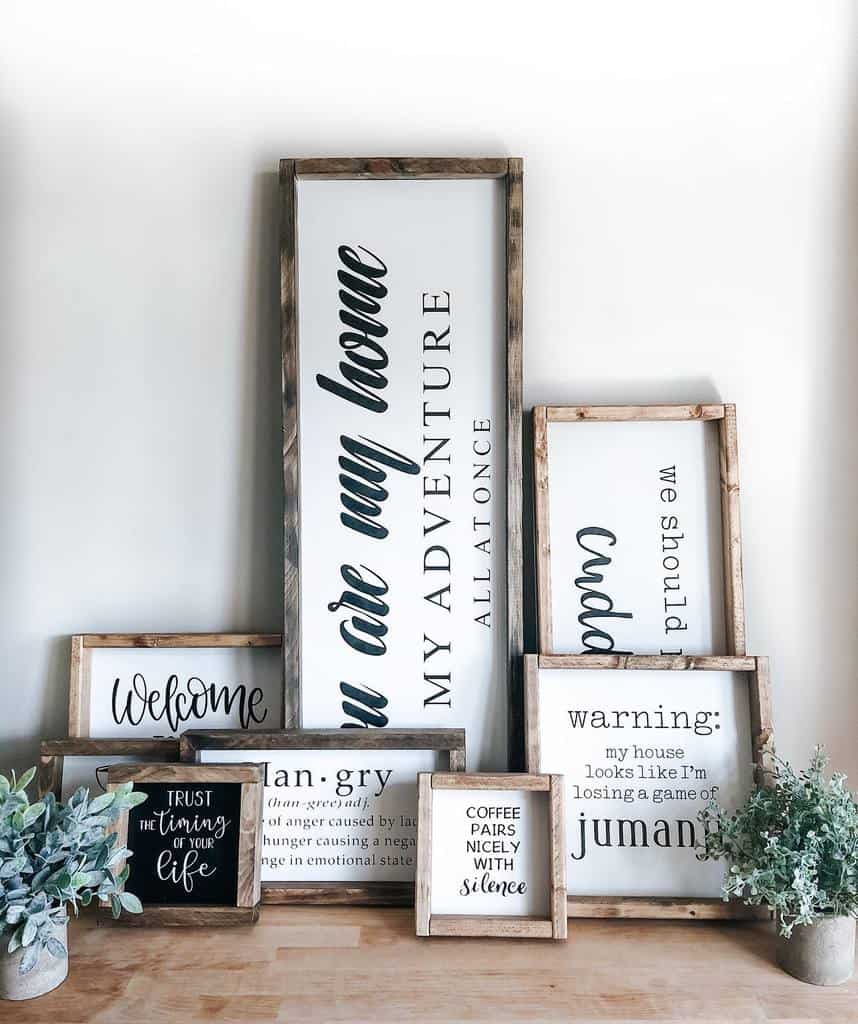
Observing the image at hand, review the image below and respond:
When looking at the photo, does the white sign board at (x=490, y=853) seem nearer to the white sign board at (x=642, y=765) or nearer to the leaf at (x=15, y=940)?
the white sign board at (x=642, y=765)

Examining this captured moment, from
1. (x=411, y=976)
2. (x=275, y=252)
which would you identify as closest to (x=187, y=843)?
(x=411, y=976)

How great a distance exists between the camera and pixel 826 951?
107 centimetres

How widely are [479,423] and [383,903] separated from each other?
773 millimetres

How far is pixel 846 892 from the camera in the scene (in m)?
1.06

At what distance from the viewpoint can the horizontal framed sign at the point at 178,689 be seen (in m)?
1.36

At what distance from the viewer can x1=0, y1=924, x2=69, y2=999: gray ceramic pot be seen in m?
1.03

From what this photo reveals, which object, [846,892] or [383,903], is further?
[383,903]

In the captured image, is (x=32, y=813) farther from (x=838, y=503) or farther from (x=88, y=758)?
(x=838, y=503)

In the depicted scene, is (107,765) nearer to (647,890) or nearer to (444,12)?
(647,890)

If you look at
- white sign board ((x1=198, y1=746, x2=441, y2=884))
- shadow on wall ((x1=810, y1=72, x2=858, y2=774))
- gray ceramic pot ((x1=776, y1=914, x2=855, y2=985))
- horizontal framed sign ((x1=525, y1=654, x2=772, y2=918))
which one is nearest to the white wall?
shadow on wall ((x1=810, y1=72, x2=858, y2=774))

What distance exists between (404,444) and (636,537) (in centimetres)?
41

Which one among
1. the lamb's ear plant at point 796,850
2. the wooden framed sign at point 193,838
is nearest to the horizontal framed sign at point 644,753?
the lamb's ear plant at point 796,850

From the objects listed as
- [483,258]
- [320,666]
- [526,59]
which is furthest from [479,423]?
[526,59]

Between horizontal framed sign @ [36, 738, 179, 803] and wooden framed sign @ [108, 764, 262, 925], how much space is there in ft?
0.21
